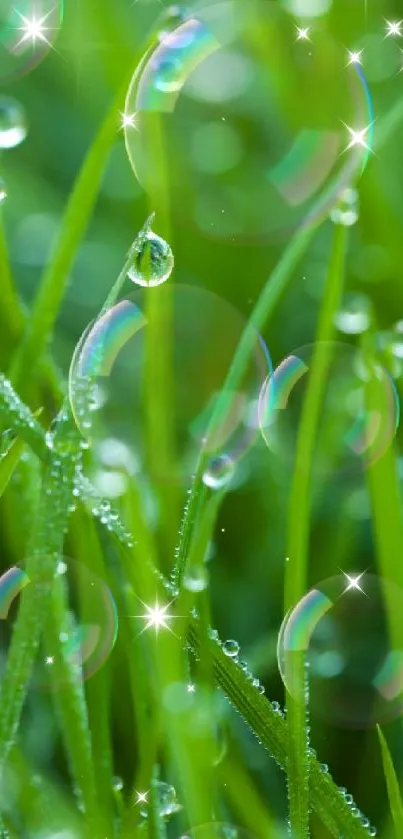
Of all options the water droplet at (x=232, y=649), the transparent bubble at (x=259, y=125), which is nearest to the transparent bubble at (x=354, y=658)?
the water droplet at (x=232, y=649)

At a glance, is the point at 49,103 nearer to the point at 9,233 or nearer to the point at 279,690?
the point at 9,233

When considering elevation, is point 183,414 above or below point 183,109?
below

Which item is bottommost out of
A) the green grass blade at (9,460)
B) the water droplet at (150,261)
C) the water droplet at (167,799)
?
the water droplet at (167,799)

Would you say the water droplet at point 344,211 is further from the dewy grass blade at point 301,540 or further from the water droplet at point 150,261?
the water droplet at point 150,261

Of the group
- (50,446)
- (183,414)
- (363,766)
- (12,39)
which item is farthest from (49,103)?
(363,766)

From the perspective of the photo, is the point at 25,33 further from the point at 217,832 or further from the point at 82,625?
the point at 217,832

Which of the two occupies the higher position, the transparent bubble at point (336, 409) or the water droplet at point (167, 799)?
the transparent bubble at point (336, 409)

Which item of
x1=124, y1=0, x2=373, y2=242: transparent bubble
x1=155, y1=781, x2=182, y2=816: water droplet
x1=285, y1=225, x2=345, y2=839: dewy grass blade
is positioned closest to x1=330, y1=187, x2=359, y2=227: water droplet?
x1=285, y1=225, x2=345, y2=839: dewy grass blade
